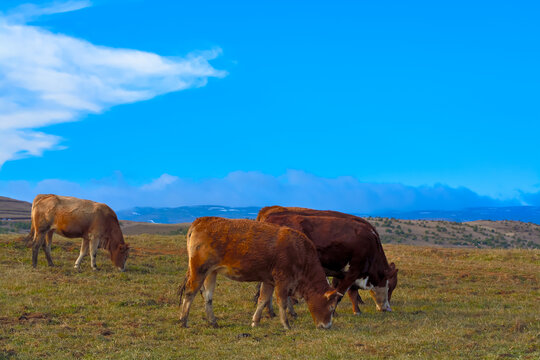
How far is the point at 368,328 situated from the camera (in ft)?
39.0

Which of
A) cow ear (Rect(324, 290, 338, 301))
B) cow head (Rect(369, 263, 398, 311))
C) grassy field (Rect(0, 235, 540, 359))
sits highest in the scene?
cow ear (Rect(324, 290, 338, 301))

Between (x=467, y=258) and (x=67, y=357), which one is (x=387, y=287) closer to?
(x=67, y=357)

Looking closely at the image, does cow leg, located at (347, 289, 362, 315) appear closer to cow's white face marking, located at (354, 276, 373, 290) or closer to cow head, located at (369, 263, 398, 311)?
cow's white face marking, located at (354, 276, 373, 290)

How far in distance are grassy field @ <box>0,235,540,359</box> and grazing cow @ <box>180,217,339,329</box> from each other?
0.73 m

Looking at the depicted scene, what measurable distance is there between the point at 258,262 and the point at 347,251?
10.6 feet

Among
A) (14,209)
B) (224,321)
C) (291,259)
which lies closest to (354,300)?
(291,259)

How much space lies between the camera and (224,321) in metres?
12.6

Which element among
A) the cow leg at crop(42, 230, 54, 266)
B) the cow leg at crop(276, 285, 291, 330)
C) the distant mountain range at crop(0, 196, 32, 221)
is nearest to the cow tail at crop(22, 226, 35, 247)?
the cow leg at crop(42, 230, 54, 266)

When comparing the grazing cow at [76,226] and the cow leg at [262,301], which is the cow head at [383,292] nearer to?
the cow leg at [262,301]

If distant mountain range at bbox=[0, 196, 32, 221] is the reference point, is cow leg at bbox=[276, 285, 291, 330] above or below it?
below

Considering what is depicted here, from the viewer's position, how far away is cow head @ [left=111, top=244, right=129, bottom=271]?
65.5 ft

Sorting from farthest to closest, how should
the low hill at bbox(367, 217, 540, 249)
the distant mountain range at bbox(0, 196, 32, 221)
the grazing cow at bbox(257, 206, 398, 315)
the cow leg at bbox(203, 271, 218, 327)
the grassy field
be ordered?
the distant mountain range at bbox(0, 196, 32, 221) → the low hill at bbox(367, 217, 540, 249) → the grazing cow at bbox(257, 206, 398, 315) → the cow leg at bbox(203, 271, 218, 327) → the grassy field

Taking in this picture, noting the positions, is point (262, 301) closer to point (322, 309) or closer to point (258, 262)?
point (258, 262)

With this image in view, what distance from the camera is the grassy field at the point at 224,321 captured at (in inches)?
382
